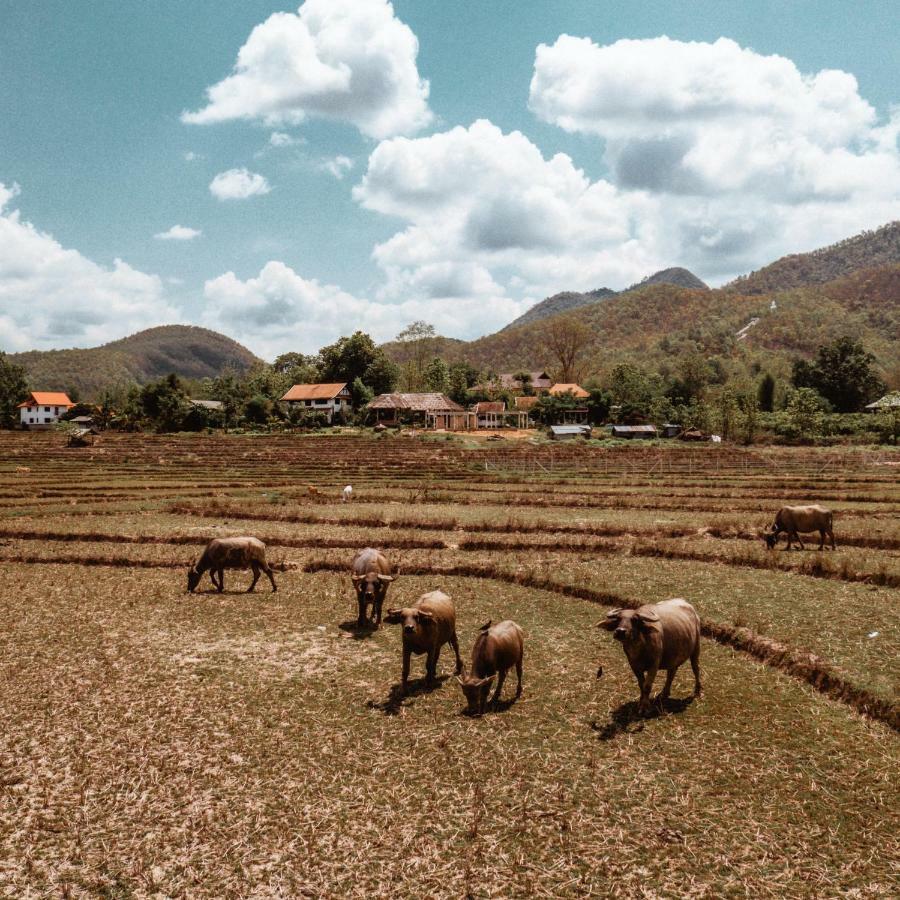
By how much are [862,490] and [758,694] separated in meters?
39.2

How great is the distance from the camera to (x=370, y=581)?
16.3 meters

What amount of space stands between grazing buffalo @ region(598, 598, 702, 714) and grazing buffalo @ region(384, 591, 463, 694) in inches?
132

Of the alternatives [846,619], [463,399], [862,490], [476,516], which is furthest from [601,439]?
[846,619]

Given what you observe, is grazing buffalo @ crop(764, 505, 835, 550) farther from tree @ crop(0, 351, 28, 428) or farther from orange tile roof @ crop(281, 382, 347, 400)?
tree @ crop(0, 351, 28, 428)

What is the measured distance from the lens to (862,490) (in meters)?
44.8

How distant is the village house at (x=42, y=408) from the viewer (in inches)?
5645

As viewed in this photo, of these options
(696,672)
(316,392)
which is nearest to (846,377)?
(316,392)

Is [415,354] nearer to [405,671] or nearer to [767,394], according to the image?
[767,394]

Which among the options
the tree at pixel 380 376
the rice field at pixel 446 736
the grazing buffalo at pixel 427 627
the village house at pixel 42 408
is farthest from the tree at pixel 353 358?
the grazing buffalo at pixel 427 627

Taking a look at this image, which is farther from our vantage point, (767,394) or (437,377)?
(437,377)

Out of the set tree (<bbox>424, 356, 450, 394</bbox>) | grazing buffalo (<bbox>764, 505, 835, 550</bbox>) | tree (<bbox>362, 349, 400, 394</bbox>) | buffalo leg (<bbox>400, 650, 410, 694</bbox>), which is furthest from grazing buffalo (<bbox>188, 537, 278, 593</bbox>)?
tree (<bbox>424, 356, 450, 394</bbox>)

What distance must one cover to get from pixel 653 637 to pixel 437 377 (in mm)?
140824

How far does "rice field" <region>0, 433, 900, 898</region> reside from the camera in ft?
26.5

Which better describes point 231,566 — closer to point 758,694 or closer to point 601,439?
point 758,694
